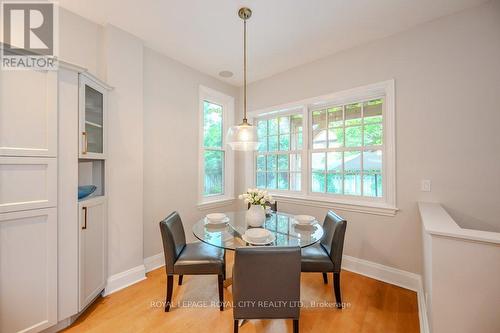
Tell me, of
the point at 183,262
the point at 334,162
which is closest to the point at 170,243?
the point at 183,262

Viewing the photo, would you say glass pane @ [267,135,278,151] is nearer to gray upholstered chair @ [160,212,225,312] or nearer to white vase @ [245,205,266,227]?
white vase @ [245,205,266,227]

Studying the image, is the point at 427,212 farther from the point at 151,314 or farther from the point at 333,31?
the point at 151,314

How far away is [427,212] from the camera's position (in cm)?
173

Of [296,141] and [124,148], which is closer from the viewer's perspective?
[124,148]

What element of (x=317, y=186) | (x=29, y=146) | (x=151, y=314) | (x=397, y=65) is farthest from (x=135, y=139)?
(x=397, y=65)

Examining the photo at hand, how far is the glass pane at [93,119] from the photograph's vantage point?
1.86 metres

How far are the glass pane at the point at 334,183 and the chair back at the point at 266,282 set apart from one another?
5.88 feet

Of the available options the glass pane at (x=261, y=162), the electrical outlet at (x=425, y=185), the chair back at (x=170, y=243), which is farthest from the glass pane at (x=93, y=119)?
the electrical outlet at (x=425, y=185)

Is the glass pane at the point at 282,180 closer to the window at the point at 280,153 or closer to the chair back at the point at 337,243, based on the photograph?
the window at the point at 280,153

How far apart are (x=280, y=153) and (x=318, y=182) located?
0.79 meters

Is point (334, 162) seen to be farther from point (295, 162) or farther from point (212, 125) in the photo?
point (212, 125)

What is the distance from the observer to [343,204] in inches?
103

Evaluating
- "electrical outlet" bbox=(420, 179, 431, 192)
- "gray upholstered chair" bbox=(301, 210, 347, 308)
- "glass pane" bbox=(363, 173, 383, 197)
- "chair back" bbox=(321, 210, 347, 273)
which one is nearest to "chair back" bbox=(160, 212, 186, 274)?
"gray upholstered chair" bbox=(301, 210, 347, 308)

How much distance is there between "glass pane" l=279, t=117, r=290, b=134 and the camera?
333 cm
